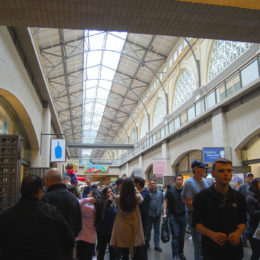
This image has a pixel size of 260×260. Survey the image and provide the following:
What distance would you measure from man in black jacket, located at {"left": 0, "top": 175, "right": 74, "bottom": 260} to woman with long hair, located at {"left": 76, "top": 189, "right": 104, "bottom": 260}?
195 cm

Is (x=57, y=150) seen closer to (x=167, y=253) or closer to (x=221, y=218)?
(x=167, y=253)

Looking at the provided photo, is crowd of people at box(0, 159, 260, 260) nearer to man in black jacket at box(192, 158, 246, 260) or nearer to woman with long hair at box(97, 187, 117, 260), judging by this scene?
man in black jacket at box(192, 158, 246, 260)

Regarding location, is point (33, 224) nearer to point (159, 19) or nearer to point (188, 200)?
point (188, 200)

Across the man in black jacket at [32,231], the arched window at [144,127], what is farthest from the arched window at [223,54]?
the arched window at [144,127]

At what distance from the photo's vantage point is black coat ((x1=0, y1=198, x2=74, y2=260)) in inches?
83.3

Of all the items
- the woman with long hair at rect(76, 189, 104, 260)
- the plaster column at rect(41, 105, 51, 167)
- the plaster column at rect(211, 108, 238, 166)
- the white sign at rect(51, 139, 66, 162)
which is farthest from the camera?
the white sign at rect(51, 139, 66, 162)

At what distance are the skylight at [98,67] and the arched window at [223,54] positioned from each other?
6.96m

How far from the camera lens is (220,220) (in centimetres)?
257

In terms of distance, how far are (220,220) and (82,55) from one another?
21612 mm

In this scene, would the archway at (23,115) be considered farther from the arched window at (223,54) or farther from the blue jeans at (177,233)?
the arched window at (223,54)

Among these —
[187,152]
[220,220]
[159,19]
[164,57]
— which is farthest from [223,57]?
[220,220]

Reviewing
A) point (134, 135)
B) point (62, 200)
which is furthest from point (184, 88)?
point (62, 200)

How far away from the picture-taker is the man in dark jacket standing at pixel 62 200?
3.13m

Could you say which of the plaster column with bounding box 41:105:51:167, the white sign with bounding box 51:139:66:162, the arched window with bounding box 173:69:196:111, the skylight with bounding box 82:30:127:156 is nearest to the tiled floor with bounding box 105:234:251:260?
the white sign with bounding box 51:139:66:162
